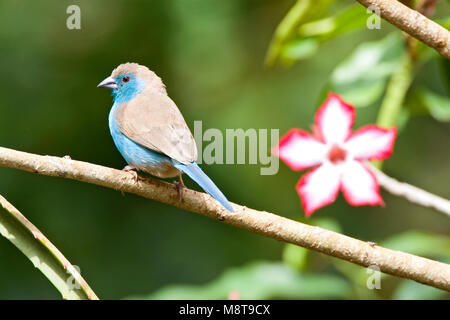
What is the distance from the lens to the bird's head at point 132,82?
7.88 feet

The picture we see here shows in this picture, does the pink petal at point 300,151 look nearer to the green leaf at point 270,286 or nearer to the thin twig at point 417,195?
the thin twig at point 417,195

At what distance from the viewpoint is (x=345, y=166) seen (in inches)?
76.3

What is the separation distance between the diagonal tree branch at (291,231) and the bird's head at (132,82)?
2.85ft

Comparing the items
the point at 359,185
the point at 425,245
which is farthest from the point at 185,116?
the point at 359,185

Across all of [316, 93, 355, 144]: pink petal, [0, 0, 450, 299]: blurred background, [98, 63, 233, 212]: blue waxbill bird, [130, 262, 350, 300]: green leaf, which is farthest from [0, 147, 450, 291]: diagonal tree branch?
[0, 0, 450, 299]: blurred background

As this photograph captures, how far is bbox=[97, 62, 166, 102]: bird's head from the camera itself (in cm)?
240

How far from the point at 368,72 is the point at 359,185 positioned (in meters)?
0.69

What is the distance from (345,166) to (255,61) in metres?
2.47

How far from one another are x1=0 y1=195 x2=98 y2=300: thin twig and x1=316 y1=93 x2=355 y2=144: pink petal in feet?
2.84

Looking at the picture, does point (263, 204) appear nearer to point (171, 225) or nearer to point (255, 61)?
point (171, 225)

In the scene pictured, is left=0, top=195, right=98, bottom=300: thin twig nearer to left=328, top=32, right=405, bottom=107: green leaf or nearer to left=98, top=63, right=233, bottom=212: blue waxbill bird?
left=98, top=63, right=233, bottom=212: blue waxbill bird

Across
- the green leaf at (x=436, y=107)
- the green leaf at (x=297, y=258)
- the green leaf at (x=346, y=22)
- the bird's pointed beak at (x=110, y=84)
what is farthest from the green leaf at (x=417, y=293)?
the bird's pointed beak at (x=110, y=84)

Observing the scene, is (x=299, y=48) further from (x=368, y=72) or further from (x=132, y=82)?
(x=132, y=82)

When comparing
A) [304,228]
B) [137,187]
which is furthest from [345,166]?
[137,187]
